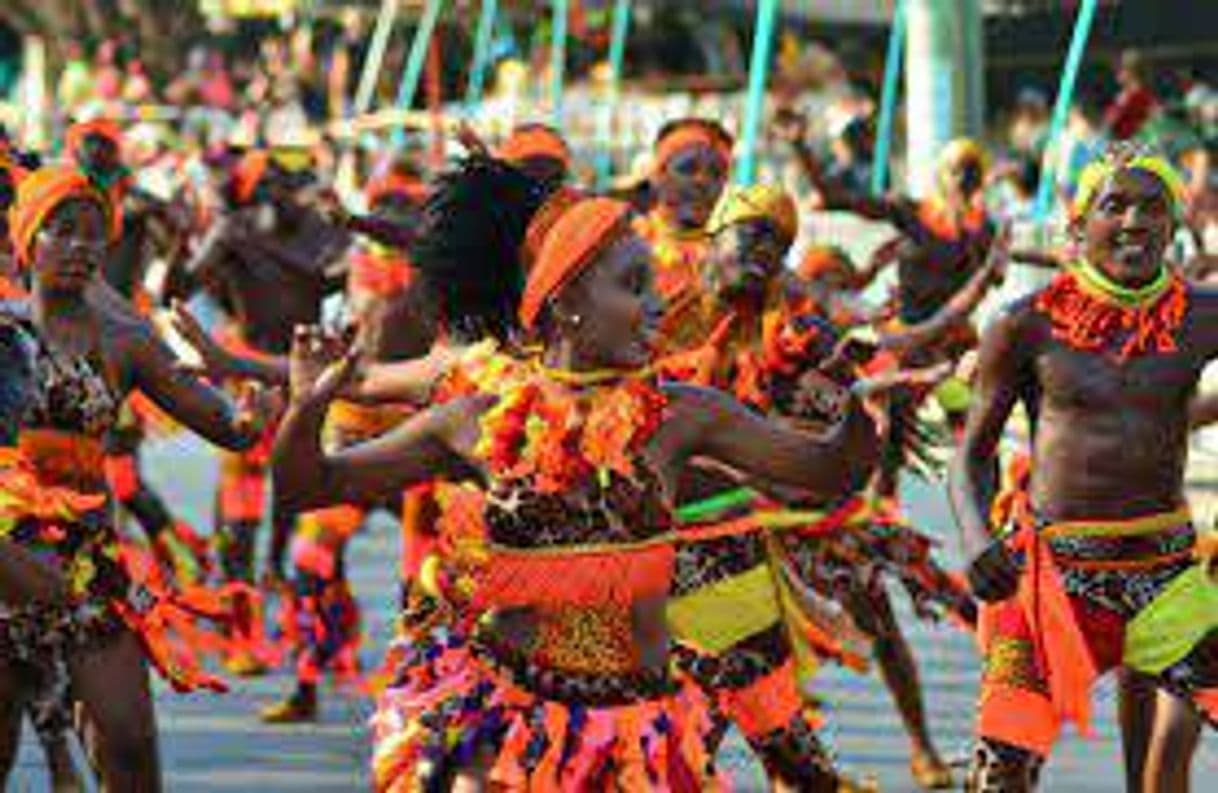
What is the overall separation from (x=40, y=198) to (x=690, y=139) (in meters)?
2.95

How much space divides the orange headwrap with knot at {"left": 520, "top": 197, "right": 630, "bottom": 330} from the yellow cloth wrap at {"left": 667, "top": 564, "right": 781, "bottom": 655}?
7.26ft

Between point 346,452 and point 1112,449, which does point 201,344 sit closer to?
point 346,452

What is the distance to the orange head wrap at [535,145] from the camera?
12117 mm

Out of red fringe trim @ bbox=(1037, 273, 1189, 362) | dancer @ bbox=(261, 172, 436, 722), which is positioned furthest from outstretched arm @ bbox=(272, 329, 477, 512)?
dancer @ bbox=(261, 172, 436, 722)

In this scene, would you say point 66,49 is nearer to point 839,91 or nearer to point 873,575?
point 839,91

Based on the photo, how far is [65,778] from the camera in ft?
32.5

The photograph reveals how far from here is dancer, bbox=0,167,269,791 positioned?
26.7 ft

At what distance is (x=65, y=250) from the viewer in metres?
8.66

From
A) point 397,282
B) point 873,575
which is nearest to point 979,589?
point 873,575

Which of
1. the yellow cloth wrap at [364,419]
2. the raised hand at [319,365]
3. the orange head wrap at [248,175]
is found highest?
the raised hand at [319,365]

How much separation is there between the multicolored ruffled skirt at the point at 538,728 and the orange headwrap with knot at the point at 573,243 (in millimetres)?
708

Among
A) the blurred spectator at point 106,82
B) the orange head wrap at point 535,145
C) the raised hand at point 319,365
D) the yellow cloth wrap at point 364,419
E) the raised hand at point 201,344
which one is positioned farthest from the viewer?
the blurred spectator at point 106,82

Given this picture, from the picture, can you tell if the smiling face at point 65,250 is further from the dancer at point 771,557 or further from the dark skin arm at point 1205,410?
the dark skin arm at point 1205,410

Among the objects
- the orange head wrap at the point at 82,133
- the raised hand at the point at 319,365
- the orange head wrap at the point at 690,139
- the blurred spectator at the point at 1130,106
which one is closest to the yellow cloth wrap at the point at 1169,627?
the raised hand at the point at 319,365
